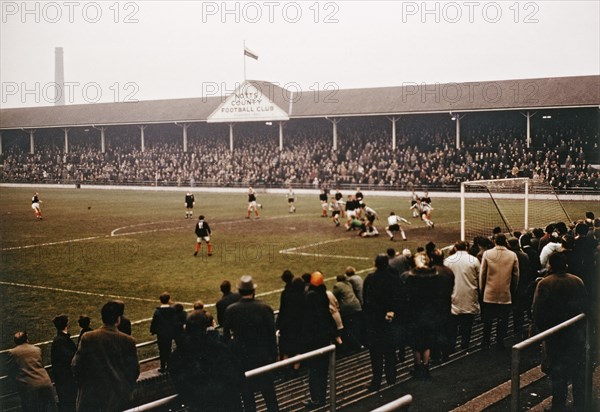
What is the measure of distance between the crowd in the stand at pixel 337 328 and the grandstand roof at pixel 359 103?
3832cm

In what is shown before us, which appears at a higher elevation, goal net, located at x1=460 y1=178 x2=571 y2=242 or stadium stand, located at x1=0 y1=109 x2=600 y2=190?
stadium stand, located at x1=0 y1=109 x2=600 y2=190

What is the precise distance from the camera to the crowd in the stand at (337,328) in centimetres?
610

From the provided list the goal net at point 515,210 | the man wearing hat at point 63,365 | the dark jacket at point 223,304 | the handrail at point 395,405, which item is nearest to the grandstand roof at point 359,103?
the goal net at point 515,210

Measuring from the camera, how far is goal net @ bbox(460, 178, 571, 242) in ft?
83.2

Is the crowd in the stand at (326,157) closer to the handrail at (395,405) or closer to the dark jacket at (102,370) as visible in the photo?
the dark jacket at (102,370)

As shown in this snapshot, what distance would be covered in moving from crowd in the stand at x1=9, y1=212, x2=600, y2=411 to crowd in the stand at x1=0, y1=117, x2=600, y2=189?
33217 millimetres

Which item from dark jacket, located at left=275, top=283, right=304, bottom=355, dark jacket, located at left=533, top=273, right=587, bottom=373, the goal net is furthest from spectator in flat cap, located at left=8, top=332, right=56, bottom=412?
the goal net

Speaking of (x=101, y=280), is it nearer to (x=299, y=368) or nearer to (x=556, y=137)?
(x=299, y=368)

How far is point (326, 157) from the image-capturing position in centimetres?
5588

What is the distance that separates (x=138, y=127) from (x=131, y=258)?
46.3 meters

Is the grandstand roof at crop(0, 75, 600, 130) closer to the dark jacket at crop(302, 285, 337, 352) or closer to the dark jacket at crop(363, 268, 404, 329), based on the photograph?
the dark jacket at crop(363, 268, 404, 329)

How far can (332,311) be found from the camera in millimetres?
9766

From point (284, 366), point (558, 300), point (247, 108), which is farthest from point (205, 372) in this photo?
point (247, 108)

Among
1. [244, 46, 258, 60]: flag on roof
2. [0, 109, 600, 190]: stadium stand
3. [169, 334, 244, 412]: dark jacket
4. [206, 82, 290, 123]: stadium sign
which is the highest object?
[244, 46, 258, 60]: flag on roof
